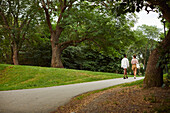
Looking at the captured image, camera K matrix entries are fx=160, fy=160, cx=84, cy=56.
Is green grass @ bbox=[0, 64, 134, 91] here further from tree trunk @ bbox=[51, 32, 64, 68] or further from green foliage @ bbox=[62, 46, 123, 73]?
green foliage @ bbox=[62, 46, 123, 73]

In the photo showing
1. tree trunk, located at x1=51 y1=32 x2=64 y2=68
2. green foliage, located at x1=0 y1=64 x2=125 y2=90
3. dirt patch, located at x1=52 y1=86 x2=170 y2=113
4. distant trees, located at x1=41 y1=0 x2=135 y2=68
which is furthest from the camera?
tree trunk, located at x1=51 y1=32 x2=64 y2=68

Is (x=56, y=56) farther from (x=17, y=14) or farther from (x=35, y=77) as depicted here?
(x=17, y=14)

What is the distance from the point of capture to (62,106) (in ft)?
18.4

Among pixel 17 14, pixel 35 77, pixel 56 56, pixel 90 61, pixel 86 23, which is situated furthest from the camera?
pixel 90 61

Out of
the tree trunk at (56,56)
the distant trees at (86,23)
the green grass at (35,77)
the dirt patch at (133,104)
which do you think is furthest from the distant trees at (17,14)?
the dirt patch at (133,104)

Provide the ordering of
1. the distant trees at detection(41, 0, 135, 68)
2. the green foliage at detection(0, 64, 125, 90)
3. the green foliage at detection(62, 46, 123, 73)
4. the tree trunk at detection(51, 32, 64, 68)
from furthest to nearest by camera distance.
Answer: the green foliage at detection(62, 46, 123, 73), the tree trunk at detection(51, 32, 64, 68), the distant trees at detection(41, 0, 135, 68), the green foliage at detection(0, 64, 125, 90)

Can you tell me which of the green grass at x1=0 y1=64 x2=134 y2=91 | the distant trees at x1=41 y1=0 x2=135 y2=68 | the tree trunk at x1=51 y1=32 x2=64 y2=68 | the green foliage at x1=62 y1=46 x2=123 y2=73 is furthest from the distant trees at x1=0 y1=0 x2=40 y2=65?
the green foliage at x1=62 y1=46 x2=123 y2=73

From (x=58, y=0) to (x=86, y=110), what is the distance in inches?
854

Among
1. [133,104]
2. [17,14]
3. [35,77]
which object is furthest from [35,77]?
[17,14]

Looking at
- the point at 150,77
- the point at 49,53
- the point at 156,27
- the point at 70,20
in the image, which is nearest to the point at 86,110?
the point at 150,77

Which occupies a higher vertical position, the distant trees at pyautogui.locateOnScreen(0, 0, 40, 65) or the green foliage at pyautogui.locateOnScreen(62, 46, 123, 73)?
the distant trees at pyautogui.locateOnScreen(0, 0, 40, 65)

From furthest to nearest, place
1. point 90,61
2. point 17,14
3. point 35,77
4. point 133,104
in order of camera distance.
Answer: point 90,61
point 17,14
point 35,77
point 133,104

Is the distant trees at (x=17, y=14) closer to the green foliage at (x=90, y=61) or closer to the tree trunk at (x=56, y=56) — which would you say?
the tree trunk at (x=56, y=56)

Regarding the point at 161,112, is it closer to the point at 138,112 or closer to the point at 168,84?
the point at 138,112
